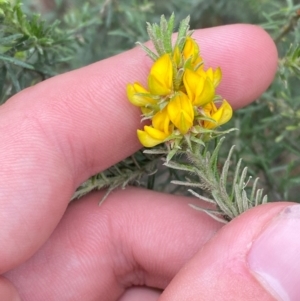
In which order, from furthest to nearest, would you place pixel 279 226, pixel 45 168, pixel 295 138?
1. pixel 295 138
2. pixel 45 168
3. pixel 279 226

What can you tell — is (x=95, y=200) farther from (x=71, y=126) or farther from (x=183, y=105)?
(x=183, y=105)

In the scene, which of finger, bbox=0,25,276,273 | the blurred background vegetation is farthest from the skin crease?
the blurred background vegetation

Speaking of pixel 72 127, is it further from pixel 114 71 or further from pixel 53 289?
pixel 53 289

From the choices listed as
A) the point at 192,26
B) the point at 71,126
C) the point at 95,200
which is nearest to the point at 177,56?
the point at 71,126

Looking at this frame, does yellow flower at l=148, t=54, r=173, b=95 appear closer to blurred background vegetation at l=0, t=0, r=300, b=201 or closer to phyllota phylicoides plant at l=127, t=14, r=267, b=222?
phyllota phylicoides plant at l=127, t=14, r=267, b=222

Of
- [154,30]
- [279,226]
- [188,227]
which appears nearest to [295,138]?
[188,227]


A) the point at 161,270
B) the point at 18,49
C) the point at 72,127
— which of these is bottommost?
the point at 161,270

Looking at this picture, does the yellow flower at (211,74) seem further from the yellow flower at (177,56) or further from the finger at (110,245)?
the finger at (110,245)
